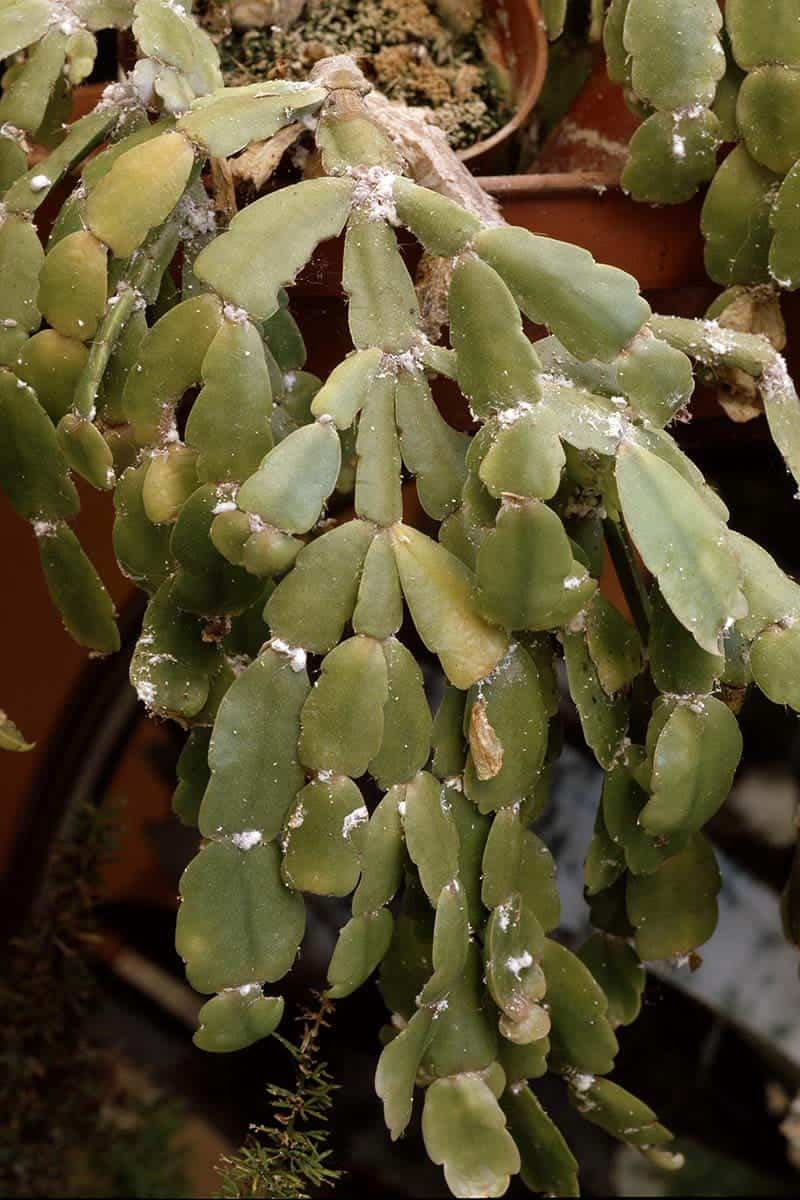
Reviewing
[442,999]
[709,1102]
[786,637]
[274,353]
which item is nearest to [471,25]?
[274,353]

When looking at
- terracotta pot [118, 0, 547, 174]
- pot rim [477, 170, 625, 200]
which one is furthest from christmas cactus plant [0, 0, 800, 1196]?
terracotta pot [118, 0, 547, 174]

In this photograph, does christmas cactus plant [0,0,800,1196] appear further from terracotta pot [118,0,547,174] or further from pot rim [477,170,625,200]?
terracotta pot [118,0,547,174]

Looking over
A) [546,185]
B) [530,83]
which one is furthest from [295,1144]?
[530,83]

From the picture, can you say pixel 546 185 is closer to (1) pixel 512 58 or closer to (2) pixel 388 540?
(1) pixel 512 58

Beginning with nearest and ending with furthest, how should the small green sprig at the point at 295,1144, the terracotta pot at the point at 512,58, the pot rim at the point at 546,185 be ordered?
1. the small green sprig at the point at 295,1144
2. the pot rim at the point at 546,185
3. the terracotta pot at the point at 512,58

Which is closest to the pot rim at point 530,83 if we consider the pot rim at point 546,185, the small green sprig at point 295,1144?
the pot rim at point 546,185

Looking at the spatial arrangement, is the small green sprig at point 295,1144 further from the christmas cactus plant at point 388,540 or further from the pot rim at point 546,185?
the pot rim at point 546,185
